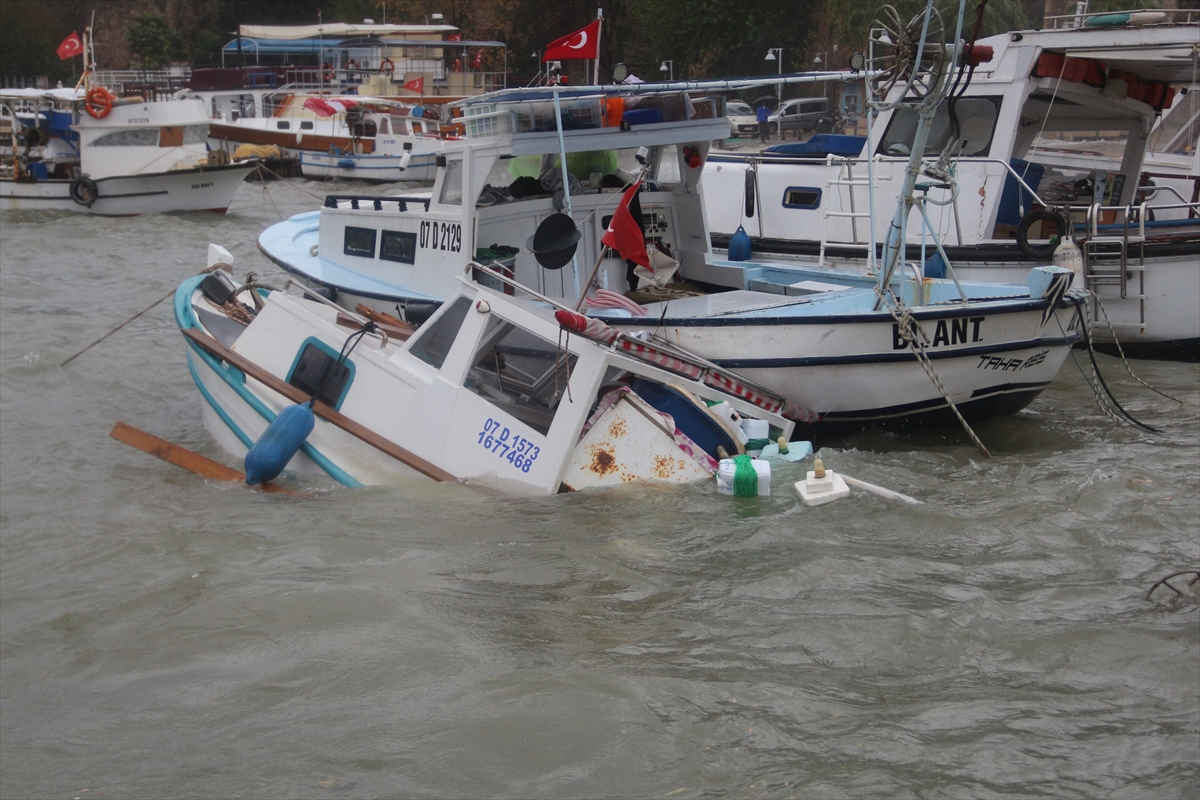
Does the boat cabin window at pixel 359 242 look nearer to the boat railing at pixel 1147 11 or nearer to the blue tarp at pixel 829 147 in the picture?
the blue tarp at pixel 829 147

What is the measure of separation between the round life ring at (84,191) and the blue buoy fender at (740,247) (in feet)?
62.6

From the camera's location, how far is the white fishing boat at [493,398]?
721cm

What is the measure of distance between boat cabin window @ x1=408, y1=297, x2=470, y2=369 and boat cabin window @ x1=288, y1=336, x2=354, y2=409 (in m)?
0.57

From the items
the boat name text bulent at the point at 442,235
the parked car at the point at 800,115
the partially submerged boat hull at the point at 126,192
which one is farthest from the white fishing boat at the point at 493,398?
the parked car at the point at 800,115

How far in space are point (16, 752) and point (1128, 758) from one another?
4.62 m

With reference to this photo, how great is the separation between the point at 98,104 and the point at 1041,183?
71.3ft

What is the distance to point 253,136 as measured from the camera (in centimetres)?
4034

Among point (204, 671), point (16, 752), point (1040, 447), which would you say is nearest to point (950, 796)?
point (204, 671)

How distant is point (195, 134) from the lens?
28.2m

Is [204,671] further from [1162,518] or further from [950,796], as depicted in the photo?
[1162,518]

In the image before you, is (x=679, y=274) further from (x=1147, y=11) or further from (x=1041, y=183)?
(x=1041, y=183)

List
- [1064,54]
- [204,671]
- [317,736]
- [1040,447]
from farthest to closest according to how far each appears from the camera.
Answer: [1064,54] → [1040,447] → [204,671] → [317,736]

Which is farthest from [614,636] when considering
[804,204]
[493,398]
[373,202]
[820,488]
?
[804,204]

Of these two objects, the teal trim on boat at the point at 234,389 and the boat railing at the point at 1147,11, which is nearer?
the teal trim on boat at the point at 234,389
